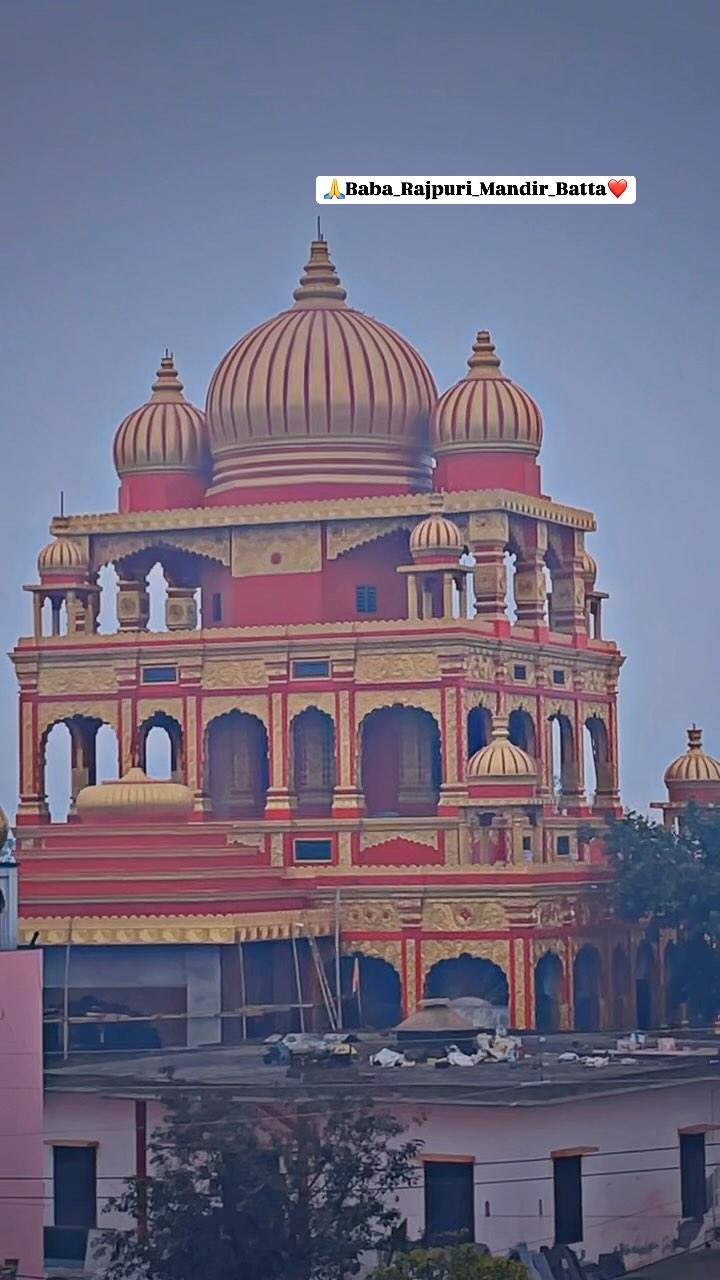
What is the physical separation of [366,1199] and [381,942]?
51.4ft

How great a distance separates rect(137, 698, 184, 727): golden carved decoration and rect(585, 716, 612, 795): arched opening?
8.08 metres

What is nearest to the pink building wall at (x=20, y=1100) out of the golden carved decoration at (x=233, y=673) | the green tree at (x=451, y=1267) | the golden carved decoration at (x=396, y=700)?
the green tree at (x=451, y=1267)

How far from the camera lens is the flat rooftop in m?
49.1

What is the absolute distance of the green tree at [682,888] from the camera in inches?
2515

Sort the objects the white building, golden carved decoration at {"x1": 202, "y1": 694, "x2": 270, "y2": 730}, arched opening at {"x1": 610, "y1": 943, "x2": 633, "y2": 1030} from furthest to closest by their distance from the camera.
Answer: golden carved decoration at {"x1": 202, "y1": 694, "x2": 270, "y2": 730}
arched opening at {"x1": 610, "y1": 943, "x2": 633, "y2": 1030}
the white building

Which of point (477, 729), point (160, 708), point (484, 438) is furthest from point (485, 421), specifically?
point (160, 708)

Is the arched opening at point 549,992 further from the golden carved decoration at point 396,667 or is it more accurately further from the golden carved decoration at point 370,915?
the golden carved decoration at point 396,667

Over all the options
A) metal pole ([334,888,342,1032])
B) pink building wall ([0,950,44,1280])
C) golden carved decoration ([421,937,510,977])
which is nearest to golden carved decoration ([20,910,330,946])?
metal pole ([334,888,342,1032])

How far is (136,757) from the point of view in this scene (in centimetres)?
6625

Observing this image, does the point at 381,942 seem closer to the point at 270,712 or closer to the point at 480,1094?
the point at 270,712

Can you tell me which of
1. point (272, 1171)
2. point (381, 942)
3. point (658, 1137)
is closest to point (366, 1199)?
point (272, 1171)

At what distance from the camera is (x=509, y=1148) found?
48688 mm

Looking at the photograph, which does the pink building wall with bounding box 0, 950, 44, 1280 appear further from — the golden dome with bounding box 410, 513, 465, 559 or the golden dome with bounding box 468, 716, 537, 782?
the golden dome with bounding box 410, 513, 465, 559

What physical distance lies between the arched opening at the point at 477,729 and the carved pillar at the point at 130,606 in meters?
6.46
